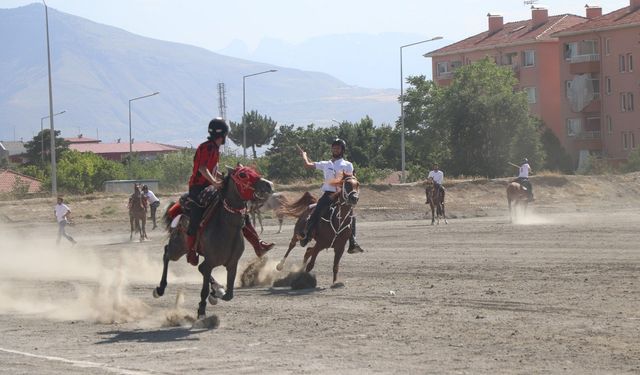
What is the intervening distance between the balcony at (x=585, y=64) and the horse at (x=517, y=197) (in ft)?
183

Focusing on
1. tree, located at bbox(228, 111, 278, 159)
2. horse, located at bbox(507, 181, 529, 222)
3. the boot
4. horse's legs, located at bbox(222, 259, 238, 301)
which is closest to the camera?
horse's legs, located at bbox(222, 259, 238, 301)

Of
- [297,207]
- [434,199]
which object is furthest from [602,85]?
[297,207]

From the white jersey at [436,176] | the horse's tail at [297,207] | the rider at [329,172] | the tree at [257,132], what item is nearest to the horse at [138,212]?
the white jersey at [436,176]

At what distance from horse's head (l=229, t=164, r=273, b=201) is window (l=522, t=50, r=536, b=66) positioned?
96.1m

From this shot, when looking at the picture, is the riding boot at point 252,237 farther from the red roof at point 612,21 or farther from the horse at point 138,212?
the red roof at point 612,21

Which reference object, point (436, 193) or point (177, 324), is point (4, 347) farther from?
point (436, 193)

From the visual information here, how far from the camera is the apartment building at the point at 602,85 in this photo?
94938 mm

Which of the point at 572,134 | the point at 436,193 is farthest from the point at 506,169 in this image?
the point at 436,193

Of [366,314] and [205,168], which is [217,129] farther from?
[366,314]

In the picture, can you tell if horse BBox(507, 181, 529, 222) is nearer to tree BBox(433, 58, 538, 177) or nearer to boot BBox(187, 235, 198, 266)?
boot BBox(187, 235, 198, 266)

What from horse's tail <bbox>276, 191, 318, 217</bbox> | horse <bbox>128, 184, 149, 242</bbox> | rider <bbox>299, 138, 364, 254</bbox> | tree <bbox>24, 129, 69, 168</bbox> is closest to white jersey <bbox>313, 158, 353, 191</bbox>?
rider <bbox>299, 138, 364, 254</bbox>

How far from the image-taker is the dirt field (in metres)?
12.8

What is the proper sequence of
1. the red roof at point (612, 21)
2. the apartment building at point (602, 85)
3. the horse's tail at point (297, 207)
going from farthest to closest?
the apartment building at point (602, 85) → the red roof at point (612, 21) → the horse's tail at point (297, 207)

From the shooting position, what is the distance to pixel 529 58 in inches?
4341
